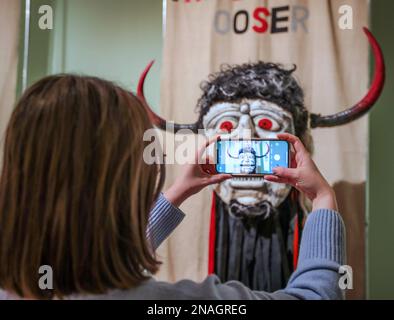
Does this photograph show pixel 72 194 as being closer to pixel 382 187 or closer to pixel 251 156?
pixel 251 156

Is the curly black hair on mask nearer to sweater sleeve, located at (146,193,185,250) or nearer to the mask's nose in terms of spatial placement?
the mask's nose

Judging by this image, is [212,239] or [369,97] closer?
[369,97]

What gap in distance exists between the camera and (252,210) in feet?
4.75

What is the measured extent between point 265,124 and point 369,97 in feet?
1.16

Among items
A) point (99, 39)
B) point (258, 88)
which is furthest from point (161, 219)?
point (99, 39)

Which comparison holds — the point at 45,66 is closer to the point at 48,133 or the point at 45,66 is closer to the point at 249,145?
the point at 249,145

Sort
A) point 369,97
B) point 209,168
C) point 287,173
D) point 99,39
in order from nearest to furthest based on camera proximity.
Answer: point 287,173 < point 209,168 < point 369,97 < point 99,39

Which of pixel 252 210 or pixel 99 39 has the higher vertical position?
pixel 99 39

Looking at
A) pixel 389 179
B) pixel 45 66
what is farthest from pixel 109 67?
pixel 389 179

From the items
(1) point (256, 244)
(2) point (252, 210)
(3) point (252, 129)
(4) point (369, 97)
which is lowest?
(1) point (256, 244)

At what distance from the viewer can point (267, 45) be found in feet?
4.79

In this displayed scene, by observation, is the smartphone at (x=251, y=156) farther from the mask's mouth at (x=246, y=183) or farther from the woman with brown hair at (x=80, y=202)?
the woman with brown hair at (x=80, y=202)

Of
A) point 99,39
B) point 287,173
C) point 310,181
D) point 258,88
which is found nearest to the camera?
point 310,181

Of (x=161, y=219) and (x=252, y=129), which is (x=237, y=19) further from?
(x=161, y=219)
